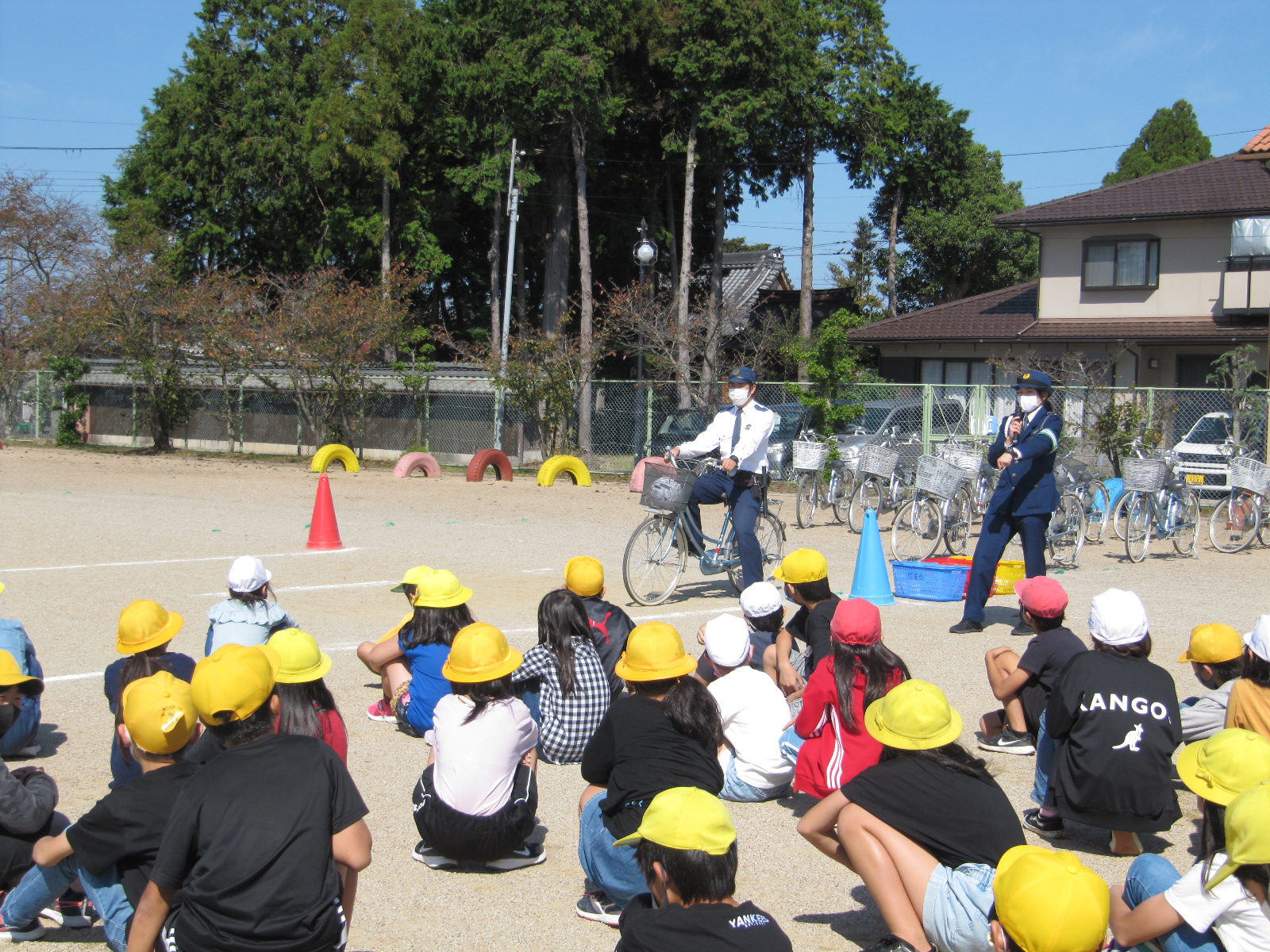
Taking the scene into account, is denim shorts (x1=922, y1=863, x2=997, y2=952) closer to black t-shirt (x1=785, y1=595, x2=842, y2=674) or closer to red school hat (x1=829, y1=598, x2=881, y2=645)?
red school hat (x1=829, y1=598, x2=881, y2=645)

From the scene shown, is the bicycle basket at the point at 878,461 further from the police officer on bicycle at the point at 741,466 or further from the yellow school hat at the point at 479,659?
the yellow school hat at the point at 479,659

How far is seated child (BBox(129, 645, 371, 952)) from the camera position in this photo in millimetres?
2979

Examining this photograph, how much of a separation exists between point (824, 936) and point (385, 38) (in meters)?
34.8

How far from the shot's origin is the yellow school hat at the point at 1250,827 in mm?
2729

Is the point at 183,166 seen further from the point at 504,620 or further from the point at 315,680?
the point at 315,680

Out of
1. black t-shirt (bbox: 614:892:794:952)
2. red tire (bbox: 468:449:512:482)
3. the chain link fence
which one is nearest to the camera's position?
black t-shirt (bbox: 614:892:794:952)

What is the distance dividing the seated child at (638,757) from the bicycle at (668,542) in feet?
16.5

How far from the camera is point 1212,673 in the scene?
5.08m

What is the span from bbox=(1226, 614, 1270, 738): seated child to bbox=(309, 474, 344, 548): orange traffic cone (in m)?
10.2

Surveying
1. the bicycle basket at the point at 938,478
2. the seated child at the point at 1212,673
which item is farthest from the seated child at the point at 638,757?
the bicycle basket at the point at 938,478

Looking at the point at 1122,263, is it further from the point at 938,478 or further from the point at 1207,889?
the point at 1207,889

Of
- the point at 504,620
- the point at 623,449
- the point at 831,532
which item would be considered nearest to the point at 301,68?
the point at 623,449

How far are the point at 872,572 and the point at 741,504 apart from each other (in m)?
1.46

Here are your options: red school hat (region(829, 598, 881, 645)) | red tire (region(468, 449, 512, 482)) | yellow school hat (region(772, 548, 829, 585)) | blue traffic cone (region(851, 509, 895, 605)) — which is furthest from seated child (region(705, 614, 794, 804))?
red tire (region(468, 449, 512, 482))
